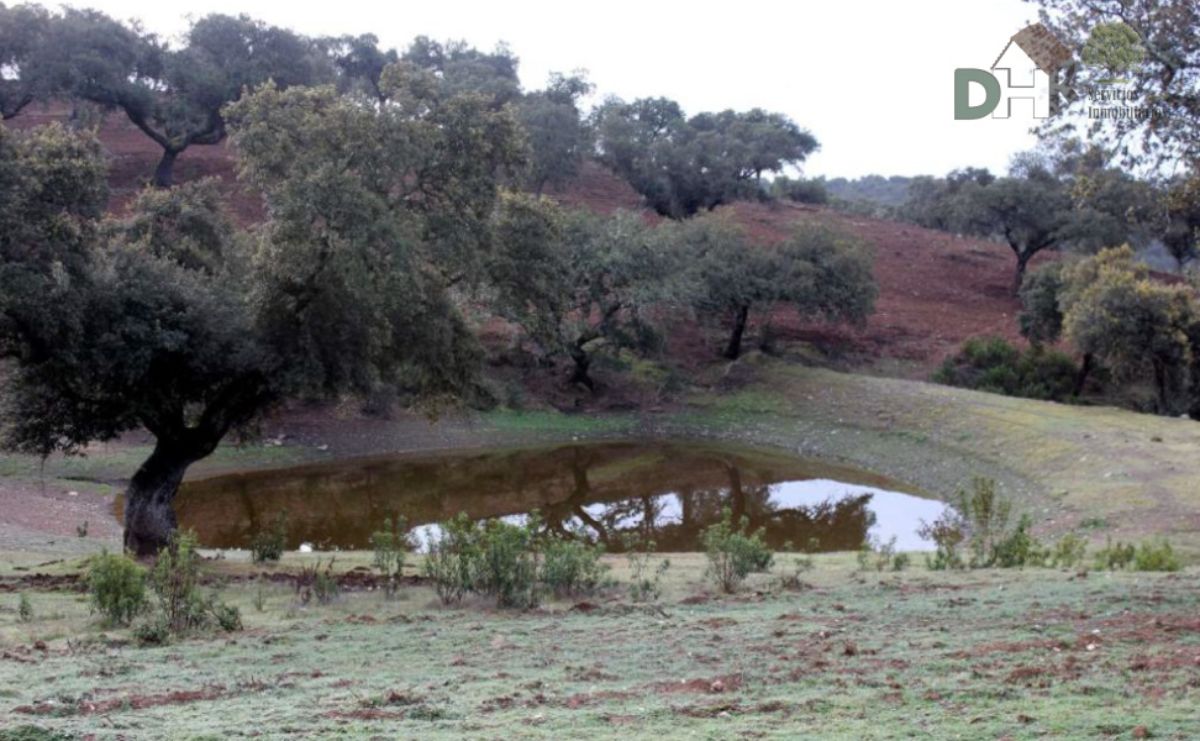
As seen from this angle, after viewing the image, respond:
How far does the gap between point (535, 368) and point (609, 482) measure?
33.7 ft

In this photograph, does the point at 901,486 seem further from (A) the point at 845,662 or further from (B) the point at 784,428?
(A) the point at 845,662

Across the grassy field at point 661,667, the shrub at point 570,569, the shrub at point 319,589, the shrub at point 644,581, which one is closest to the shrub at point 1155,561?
the grassy field at point 661,667

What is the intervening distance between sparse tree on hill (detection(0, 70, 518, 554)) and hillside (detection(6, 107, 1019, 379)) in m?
22.8

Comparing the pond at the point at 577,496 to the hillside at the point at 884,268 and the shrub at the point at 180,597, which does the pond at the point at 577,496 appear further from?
the hillside at the point at 884,268

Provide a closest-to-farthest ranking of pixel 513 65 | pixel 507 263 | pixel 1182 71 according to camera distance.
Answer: pixel 1182 71
pixel 507 263
pixel 513 65

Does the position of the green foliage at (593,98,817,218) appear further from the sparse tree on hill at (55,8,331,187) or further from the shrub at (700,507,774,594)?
the shrub at (700,507,774,594)

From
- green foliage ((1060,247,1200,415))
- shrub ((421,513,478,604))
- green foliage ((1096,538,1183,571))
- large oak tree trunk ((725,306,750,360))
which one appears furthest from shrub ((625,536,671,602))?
large oak tree trunk ((725,306,750,360))

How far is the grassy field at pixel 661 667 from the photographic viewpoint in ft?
20.3

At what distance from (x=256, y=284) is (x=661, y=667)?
905 cm

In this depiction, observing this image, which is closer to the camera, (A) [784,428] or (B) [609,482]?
(B) [609,482]

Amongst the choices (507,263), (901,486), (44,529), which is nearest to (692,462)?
(901,486)

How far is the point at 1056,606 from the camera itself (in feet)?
32.5

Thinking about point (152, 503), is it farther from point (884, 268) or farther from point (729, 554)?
point (884, 268)

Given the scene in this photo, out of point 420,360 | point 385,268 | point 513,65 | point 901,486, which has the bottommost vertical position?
point 901,486
